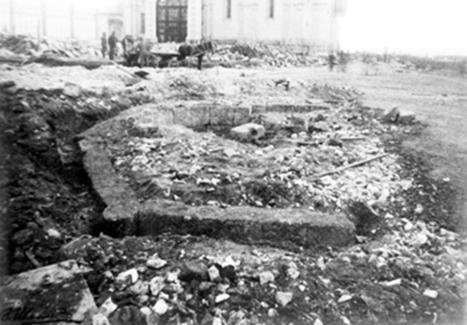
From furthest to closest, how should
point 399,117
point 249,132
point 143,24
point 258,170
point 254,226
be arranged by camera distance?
1. point 143,24
2. point 399,117
3. point 249,132
4. point 258,170
5. point 254,226

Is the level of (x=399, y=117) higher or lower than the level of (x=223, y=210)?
higher

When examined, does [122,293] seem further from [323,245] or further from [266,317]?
[323,245]

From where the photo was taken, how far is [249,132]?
732 centimetres

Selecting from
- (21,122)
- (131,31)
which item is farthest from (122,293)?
(131,31)

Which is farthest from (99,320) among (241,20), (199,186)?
(241,20)

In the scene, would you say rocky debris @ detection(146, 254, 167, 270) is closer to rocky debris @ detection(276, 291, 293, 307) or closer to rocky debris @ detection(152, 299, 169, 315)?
rocky debris @ detection(152, 299, 169, 315)

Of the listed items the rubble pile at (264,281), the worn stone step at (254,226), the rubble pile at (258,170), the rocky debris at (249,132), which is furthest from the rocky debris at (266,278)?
the rocky debris at (249,132)

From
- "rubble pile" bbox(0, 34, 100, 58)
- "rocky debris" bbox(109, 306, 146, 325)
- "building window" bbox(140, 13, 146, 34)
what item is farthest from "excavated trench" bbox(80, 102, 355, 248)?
"building window" bbox(140, 13, 146, 34)

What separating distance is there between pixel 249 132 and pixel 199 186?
268 cm

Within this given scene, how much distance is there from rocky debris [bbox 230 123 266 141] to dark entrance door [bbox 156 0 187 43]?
20277 mm

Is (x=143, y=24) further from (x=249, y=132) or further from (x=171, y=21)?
(x=249, y=132)

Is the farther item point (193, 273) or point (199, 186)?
point (199, 186)

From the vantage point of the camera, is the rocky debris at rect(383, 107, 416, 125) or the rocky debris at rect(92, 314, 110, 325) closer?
the rocky debris at rect(92, 314, 110, 325)

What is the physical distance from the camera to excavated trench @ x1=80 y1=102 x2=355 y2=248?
4082mm
